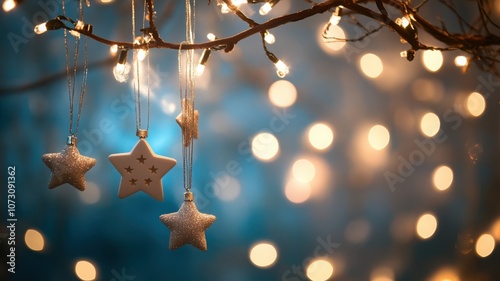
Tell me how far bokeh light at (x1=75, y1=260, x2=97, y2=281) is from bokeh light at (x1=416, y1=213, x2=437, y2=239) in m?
1.56

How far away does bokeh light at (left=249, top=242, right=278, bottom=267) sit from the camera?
218 cm

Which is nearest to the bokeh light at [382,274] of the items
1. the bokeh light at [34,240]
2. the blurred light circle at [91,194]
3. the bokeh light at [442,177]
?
the bokeh light at [442,177]

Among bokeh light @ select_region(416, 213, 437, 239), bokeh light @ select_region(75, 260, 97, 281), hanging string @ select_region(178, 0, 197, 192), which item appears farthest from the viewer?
bokeh light @ select_region(416, 213, 437, 239)

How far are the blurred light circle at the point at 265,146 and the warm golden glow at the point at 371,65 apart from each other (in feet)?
1.84

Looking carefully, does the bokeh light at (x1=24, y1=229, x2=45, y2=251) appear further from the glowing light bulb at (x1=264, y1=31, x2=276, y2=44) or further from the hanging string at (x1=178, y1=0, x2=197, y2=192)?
the glowing light bulb at (x1=264, y1=31, x2=276, y2=44)

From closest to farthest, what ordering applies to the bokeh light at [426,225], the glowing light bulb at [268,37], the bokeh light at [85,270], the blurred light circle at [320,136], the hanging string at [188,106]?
the glowing light bulb at [268,37], the hanging string at [188,106], the bokeh light at [85,270], the blurred light circle at [320,136], the bokeh light at [426,225]

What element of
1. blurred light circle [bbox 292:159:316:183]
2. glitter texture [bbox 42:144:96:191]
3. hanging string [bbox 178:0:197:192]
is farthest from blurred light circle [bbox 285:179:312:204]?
glitter texture [bbox 42:144:96:191]

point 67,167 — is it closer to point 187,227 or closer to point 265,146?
point 187,227

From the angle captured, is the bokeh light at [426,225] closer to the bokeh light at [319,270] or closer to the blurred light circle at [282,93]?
the bokeh light at [319,270]

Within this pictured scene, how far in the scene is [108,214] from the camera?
212cm

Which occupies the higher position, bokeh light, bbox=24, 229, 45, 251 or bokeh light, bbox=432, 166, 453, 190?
bokeh light, bbox=432, 166, 453, 190

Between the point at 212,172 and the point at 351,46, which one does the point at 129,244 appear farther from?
the point at 351,46

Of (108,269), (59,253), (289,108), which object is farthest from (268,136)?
(59,253)

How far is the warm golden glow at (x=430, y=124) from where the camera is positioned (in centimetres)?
238
